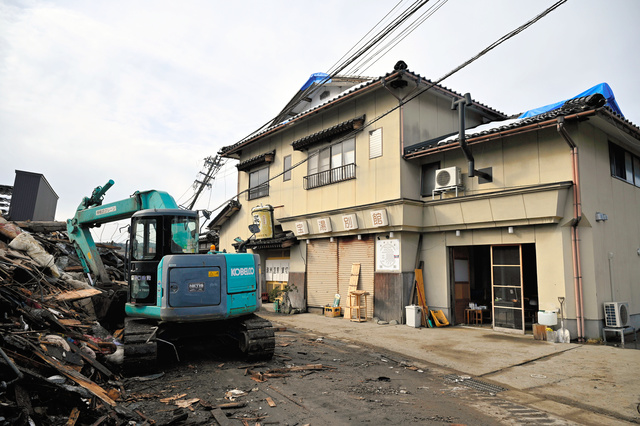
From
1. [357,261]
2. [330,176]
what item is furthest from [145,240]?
[330,176]

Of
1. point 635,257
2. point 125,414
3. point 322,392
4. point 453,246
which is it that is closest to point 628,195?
point 635,257

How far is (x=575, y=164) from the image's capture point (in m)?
10.2

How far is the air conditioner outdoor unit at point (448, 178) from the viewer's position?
40.6 ft

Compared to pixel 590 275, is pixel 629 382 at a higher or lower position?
lower

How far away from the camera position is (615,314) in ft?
32.9

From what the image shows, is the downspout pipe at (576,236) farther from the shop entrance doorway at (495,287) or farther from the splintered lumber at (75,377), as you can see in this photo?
the splintered lumber at (75,377)

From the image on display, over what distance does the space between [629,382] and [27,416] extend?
8.94 m

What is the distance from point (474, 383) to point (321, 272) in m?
9.60

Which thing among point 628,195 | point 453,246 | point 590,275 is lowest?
point 590,275

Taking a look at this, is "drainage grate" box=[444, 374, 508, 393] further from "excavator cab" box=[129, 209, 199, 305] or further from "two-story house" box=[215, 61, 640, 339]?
"excavator cab" box=[129, 209, 199, 305]

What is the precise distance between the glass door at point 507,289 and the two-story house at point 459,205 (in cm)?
3

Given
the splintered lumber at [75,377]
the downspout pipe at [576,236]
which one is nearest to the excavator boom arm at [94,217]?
the splintered lumber at [75,377]

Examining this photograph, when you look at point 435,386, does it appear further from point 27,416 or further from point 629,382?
point 27,416

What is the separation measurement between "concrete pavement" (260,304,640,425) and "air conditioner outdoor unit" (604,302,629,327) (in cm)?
58
